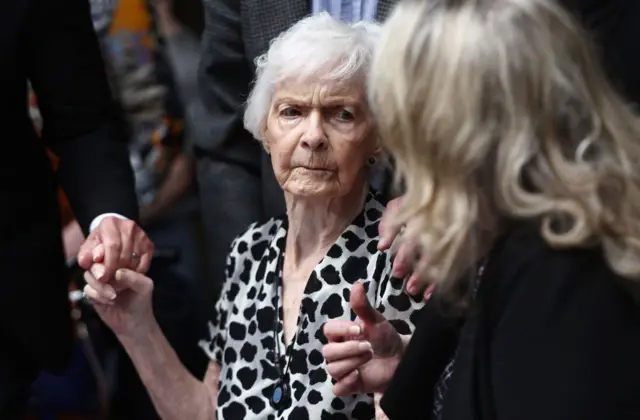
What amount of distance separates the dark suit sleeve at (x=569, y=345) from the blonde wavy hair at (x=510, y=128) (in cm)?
3

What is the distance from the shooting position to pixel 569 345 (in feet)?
4.96

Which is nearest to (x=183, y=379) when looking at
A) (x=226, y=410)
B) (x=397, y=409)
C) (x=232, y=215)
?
(x=226, y=410)

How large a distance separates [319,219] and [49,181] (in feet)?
1.85

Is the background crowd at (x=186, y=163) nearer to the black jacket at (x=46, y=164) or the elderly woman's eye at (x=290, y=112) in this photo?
the black jacket at (x=46, y=164)

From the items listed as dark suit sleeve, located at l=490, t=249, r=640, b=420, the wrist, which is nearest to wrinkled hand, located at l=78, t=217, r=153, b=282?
the wrist

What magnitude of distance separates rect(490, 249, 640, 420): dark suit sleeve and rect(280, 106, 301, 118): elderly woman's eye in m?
0.89

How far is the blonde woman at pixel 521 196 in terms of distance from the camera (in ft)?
5.00

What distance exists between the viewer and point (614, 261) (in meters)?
1.55

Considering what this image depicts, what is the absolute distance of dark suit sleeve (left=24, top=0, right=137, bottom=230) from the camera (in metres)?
2.40

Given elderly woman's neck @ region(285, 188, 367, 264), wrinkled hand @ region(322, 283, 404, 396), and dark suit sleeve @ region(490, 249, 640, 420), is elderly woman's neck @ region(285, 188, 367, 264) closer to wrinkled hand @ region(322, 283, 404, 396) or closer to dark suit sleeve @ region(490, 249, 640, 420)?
wrinkled hand @ region(322, 283, 404, 396)

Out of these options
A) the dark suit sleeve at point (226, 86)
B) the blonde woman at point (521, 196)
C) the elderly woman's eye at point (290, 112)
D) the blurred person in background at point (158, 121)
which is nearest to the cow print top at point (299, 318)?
the elderly woman's eye at point (290, 112)

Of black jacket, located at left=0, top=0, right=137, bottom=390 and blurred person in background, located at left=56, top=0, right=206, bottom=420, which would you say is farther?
blurred person in background, located at left=56, top=0, right=206, bottom=420

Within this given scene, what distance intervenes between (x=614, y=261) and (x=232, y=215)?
148 cm

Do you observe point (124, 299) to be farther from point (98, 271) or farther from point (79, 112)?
point (79, 112)
